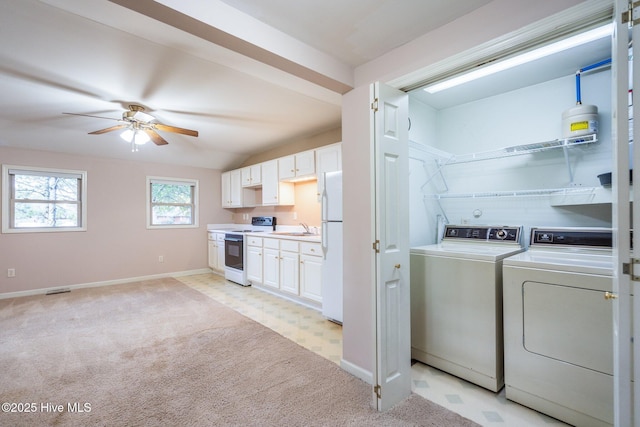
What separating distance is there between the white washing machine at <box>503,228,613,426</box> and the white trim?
3.98ft

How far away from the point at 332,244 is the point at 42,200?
4.76m

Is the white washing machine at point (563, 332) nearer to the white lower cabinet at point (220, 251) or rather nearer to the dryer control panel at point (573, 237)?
the dryer control panel at point (573, 237)

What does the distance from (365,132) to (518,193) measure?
1.43 metres

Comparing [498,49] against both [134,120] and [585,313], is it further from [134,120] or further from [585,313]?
[134,120]

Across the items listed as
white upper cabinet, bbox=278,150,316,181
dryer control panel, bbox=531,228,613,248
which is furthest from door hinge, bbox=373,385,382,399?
white upper cabinet, bbox=278,150,316,181

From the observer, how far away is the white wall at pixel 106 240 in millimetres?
4266

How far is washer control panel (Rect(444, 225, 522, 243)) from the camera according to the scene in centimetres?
228

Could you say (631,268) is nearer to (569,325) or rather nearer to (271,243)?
(569,325)

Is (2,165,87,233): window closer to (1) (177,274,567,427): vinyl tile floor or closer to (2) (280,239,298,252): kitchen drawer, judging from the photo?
(1) (177,274,567,427): vinyl tile floor

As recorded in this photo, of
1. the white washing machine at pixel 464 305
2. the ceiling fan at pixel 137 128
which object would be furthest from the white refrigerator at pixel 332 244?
the ceiling fan at pixel 137 128

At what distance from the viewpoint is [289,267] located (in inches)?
151

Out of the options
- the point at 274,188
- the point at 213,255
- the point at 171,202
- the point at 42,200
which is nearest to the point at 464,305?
the point at 274,188

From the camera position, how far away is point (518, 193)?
7.61 ft

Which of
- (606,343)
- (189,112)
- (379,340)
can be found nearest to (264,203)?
(189,112)
